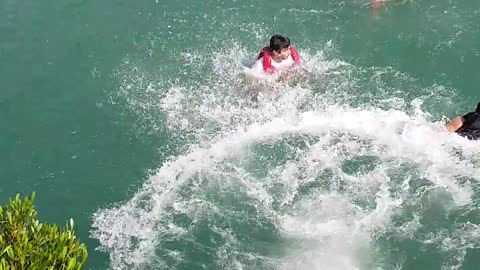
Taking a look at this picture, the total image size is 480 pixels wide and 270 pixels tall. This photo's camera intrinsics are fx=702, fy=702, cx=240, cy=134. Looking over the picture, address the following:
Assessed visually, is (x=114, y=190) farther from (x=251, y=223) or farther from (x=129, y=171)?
(x=251, y=223)

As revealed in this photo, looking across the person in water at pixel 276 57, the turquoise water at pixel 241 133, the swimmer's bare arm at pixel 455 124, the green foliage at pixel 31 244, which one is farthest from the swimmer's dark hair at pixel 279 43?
the green foliage at pixel 31 244

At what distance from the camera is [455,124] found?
11.6 meters

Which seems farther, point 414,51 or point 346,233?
point 414,51

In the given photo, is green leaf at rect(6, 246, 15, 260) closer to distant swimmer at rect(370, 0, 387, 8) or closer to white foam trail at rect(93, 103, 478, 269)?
white foam trail at rect(93, 103, 478, 269)

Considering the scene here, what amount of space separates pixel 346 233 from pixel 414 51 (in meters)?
4.88

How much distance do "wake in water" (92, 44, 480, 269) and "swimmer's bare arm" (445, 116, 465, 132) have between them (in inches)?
9.0

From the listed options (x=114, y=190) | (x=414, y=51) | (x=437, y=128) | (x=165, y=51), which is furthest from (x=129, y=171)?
(x=414, y=51)

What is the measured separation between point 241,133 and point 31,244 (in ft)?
20.5

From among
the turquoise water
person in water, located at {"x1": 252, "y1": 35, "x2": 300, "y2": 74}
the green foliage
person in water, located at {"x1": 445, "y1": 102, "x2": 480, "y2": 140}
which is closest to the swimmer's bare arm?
person in water, located at {"x1": 445, "y1": 102, "x2": 480, "y2": 140}

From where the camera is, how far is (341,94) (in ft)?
43.6

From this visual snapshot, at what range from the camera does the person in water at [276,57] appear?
12.3 meters

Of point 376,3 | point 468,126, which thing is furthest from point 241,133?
point 376,3

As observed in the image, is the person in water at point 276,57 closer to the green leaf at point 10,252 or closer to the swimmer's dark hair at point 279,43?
the swimmer's dark hair at point 279,43

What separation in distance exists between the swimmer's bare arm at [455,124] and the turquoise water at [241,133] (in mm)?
192
